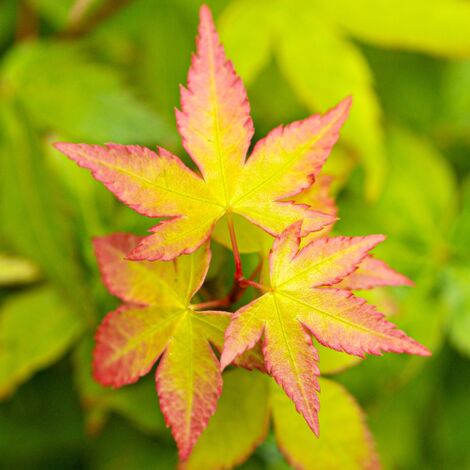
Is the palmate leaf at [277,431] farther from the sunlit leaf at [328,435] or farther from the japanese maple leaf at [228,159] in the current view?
the japanese maple leaf at [228,159]

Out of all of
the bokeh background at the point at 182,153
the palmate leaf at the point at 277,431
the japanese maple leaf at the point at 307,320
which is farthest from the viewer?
the bokeh background at the point at 182,153

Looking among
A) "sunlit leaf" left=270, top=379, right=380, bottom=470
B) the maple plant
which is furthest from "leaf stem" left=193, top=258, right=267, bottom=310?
"sunlit leaf" left=270, top=379, right=380, bottom=470

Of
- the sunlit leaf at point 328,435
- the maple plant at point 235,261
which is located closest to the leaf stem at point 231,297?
the maple plant at point 235,261

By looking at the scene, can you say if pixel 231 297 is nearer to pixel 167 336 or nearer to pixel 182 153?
pixel 167 336

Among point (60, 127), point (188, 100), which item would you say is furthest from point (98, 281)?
point (188, 100)

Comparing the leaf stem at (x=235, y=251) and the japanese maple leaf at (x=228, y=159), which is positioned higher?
the japanese maple leaf at (x=228, y=159)

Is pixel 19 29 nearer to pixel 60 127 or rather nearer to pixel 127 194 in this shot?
pixel 60 127

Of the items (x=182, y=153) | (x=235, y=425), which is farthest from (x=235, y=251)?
(x=182, y=153)
